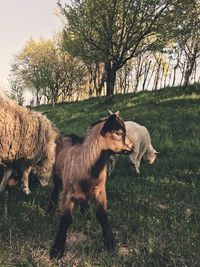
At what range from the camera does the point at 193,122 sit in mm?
16578

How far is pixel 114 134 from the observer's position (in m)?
5.54

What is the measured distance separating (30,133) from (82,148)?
12.6 ft

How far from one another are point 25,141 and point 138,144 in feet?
12.0

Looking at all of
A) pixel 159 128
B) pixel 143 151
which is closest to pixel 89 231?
pixel 143 151

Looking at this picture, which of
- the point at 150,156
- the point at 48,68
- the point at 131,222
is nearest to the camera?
the point at 131,222

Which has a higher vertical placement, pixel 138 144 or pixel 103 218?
pixel 138 144

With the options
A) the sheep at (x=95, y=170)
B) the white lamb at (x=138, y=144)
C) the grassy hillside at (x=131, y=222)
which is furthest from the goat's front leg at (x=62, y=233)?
the white lamb at (x=138, y=144)

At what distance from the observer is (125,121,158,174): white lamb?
36.0 ft

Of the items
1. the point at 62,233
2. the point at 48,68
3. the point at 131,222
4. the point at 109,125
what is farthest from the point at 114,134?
the point at 48,68

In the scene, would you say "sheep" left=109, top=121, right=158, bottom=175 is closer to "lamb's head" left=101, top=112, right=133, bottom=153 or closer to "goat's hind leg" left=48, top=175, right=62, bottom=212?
"goat's hind leg" left=48, top=175, right=62, bottom=212

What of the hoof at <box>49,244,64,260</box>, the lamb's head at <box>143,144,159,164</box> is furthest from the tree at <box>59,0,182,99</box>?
the hoof at <box>49,244,64,260</box>

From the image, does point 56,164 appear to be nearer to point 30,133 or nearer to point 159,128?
point 30,133

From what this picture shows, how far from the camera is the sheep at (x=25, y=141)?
28.5 feet

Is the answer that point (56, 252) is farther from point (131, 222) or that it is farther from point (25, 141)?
point (25, 141)
